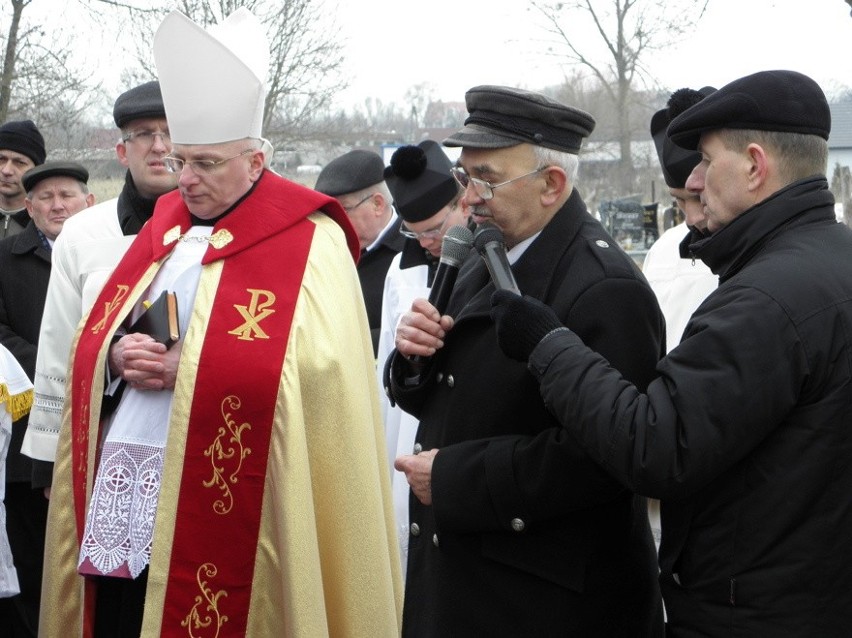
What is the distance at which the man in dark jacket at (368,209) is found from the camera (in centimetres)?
558

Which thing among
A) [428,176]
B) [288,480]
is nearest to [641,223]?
[428,176]

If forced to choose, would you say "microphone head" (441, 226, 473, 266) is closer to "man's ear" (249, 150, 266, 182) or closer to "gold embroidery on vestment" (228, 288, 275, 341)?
"gold embroidery on vestment" (228, 288, 275, 341)

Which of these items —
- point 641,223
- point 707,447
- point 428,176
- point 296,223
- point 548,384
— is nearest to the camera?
point 707,447

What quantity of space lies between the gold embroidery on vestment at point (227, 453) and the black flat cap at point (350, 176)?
2.41m

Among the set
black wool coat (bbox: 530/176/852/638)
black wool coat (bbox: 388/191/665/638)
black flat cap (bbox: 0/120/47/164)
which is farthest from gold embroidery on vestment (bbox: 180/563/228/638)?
black flat cap (bbox: 0/120/47/164)

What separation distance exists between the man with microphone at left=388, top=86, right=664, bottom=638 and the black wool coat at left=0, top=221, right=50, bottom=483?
8.89 feet

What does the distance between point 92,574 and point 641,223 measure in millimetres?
21712

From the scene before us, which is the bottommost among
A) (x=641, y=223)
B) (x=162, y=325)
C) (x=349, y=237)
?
(x=641, y=223)

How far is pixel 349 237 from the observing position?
3.85 meters

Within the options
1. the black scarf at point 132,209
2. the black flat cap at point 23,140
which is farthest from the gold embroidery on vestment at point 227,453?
the black flat cap at point 23,140

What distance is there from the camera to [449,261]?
3.14 m

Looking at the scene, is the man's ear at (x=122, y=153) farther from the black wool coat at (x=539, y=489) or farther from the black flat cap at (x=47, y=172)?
the black wool coat at (x=539, y=489)

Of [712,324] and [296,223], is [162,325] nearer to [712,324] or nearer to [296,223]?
[296,223]

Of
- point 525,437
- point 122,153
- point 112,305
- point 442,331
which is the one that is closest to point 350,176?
point 122,153
